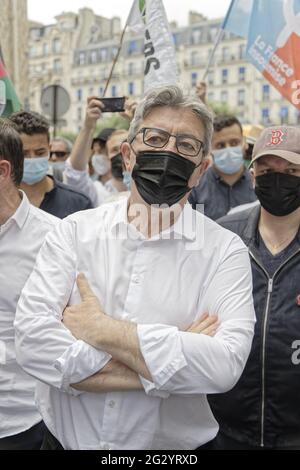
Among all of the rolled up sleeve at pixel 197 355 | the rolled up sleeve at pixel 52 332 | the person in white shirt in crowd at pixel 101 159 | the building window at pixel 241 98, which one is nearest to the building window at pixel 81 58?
the building window at pixel 241 98

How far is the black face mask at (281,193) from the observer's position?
3.00 meters

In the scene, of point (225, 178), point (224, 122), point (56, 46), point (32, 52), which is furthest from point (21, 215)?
point (32, 52)

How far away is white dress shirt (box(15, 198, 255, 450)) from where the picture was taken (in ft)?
6.93

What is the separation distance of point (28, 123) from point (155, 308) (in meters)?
2.11

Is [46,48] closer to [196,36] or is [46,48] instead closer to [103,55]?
[103,55]

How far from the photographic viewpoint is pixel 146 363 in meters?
2.08

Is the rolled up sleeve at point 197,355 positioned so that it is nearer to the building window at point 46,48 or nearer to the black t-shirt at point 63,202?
the black t-shirt at point 63,202

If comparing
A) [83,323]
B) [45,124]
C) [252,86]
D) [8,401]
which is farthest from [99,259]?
[252,86]

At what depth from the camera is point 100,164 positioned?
279 inches

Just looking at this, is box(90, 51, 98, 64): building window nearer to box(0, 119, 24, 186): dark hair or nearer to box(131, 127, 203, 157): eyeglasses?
box(0, 119, 24, 186): dark hair

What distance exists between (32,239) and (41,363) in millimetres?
792

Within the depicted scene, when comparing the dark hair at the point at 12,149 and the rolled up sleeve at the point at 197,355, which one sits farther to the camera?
the dark hair at the point at 12,149

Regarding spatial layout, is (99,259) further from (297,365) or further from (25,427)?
(297,365)

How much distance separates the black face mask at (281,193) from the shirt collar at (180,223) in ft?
2.16
